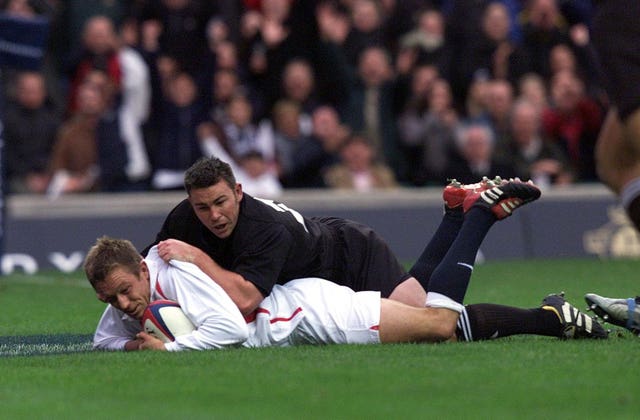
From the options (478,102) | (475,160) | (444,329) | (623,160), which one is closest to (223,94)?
(475,160)

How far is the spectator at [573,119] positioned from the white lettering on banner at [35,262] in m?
5.85

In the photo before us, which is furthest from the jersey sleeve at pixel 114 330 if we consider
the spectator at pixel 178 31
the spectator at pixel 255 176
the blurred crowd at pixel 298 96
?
the spectator at pixel 178 31

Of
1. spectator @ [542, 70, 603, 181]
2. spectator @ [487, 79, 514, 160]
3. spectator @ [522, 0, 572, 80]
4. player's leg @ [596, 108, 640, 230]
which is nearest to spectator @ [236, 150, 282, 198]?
spectator @ [487, 79, 514, 160]

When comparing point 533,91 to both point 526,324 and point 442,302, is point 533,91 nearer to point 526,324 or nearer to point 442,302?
point 526,324

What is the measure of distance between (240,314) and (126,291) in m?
0.61

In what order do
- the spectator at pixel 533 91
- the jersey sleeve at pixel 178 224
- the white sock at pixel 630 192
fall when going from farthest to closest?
1. the spectator at pixel 533 91
2. the jersey sleeve at pixel 178 224
3. the white sock at pixel 630 192

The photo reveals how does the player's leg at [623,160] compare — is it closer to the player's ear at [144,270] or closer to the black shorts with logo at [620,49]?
the black shorts with logo at [620,49]

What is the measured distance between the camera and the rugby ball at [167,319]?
760 cm

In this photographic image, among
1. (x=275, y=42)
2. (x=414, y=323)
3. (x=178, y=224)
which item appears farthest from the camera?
(x=275, y=42)

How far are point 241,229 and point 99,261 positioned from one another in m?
0.80

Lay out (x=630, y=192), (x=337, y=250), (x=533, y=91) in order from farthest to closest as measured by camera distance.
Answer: (x=533, y=91) → (x=337, y=250) → (x=630, y=192)

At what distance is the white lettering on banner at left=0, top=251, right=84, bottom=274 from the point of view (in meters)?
15.4

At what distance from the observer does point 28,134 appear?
15.5m

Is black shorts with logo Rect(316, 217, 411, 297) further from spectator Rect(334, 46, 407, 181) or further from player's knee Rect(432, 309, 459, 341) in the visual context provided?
spectator Rect(334, 46, 407, 181)
